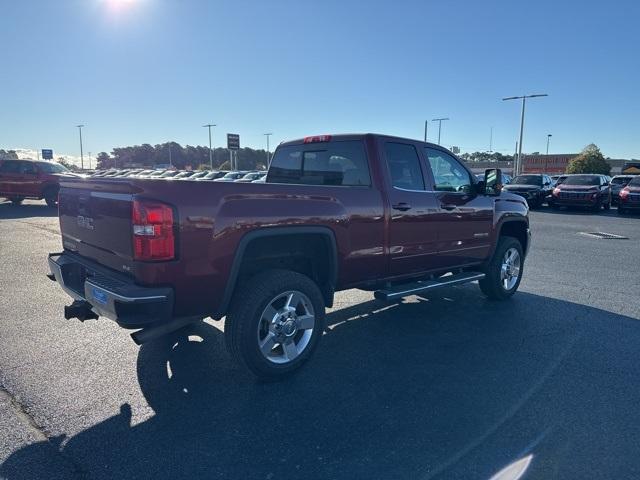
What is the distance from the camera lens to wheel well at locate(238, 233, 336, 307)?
12.1ft

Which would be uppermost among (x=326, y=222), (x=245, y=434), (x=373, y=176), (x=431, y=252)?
(x=373, y=176)

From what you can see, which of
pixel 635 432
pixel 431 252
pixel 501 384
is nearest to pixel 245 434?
pixel 501 384

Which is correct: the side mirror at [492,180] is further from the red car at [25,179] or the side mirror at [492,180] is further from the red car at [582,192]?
the red car at [582,192]

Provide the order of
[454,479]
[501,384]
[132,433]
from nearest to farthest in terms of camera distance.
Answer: [454,479]
[132,433]
[501,384]

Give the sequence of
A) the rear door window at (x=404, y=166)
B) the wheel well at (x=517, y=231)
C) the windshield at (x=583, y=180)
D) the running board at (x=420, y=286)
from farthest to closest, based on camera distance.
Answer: the windshield at (x=583, y=180)
the wheel well at (x=517, y=231)
the rear door window at (x=404, y=166)
the running board at (x=420, y=286)

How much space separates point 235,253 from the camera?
10.9ft

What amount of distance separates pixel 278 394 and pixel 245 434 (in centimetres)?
56

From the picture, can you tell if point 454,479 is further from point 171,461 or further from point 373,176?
point 373,176

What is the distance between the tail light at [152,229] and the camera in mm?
2967

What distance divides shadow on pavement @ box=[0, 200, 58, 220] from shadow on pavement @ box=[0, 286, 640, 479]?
1370cm

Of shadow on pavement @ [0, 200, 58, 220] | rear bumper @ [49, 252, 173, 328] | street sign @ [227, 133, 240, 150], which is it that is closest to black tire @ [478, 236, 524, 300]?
rear bumper @ [49, 252, 173, 328]

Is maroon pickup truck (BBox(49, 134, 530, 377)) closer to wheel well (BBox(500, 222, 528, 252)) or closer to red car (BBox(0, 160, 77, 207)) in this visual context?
wheel well (BBox(500, 222, 528, 252))

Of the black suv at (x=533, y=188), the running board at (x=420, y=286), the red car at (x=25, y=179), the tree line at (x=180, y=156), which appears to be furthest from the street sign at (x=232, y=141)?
the tree line at (x=180, y=156)

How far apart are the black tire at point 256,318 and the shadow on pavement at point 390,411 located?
0.16 meters
